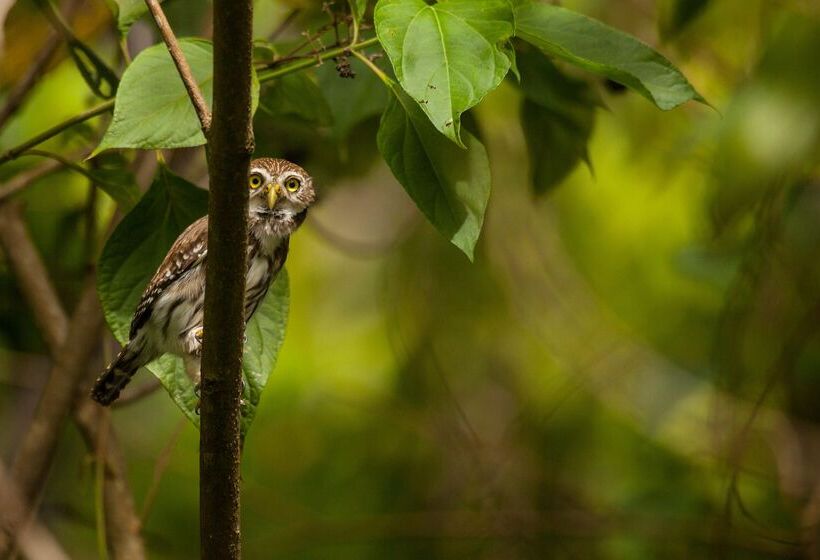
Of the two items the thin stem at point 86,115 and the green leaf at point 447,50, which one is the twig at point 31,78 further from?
the green leaf at point 447,50

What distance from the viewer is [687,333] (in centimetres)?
537

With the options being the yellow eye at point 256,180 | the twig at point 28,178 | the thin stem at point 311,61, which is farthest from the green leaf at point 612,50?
the twig at point 28,178

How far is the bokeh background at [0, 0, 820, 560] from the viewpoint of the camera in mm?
4285

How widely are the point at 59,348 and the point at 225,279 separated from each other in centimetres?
181

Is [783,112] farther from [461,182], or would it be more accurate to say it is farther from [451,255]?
[451,255]

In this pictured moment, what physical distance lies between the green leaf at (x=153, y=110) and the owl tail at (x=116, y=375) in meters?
0.86

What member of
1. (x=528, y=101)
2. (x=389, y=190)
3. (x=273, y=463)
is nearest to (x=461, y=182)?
(x=528, y=101)

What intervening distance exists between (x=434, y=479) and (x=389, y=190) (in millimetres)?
1839

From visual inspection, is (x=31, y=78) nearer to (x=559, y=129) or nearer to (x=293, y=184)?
(x=293, y=184)

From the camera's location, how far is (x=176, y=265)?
9.38 feet

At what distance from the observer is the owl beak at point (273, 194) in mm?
2914

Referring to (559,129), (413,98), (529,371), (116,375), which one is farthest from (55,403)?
(529,371)

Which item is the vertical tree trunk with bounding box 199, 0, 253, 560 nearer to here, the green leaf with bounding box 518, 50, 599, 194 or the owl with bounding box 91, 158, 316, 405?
the owl with bounding box 91, 158, 316, 405

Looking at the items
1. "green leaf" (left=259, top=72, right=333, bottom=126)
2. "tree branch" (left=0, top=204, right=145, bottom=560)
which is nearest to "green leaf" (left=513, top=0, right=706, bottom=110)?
"green leaf" (left=259, top=72, right=333, bottom=126)
